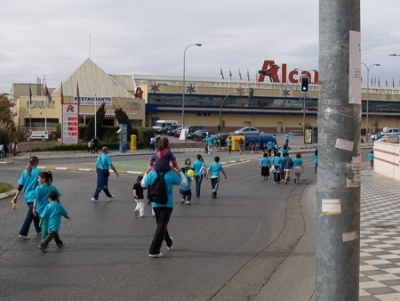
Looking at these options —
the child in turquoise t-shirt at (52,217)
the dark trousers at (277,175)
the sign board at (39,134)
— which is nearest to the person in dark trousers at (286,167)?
the dark trousers at (277,175)

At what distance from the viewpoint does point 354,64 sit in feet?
13.2

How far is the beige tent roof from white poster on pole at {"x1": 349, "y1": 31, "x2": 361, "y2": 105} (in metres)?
72.1

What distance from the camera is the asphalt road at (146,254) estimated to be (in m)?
7.94

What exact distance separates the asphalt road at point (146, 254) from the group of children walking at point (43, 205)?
0.92 feet

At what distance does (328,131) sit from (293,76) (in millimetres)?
99601

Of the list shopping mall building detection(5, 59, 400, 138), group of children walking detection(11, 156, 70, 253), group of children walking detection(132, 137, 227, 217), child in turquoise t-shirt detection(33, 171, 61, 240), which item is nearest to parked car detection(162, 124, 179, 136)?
shopping mall building detection(5, 59, 400, 138)

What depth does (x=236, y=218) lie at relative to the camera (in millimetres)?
15555

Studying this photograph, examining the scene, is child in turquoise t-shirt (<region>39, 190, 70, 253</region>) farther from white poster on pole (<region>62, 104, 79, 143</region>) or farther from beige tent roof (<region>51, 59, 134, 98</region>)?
beige tent roof (<region>51, 59, 134, 98</region>)

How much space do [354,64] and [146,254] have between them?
7.04 metres

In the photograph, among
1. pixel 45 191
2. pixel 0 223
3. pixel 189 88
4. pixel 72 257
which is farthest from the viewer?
pixel 189 88

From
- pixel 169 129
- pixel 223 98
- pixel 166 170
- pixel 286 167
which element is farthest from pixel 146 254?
pixel 223 98

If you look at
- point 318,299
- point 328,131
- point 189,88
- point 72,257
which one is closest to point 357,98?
point 328,131

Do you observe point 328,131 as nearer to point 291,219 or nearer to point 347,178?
point 347,178

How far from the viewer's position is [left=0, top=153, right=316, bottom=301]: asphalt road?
26.0 ft
